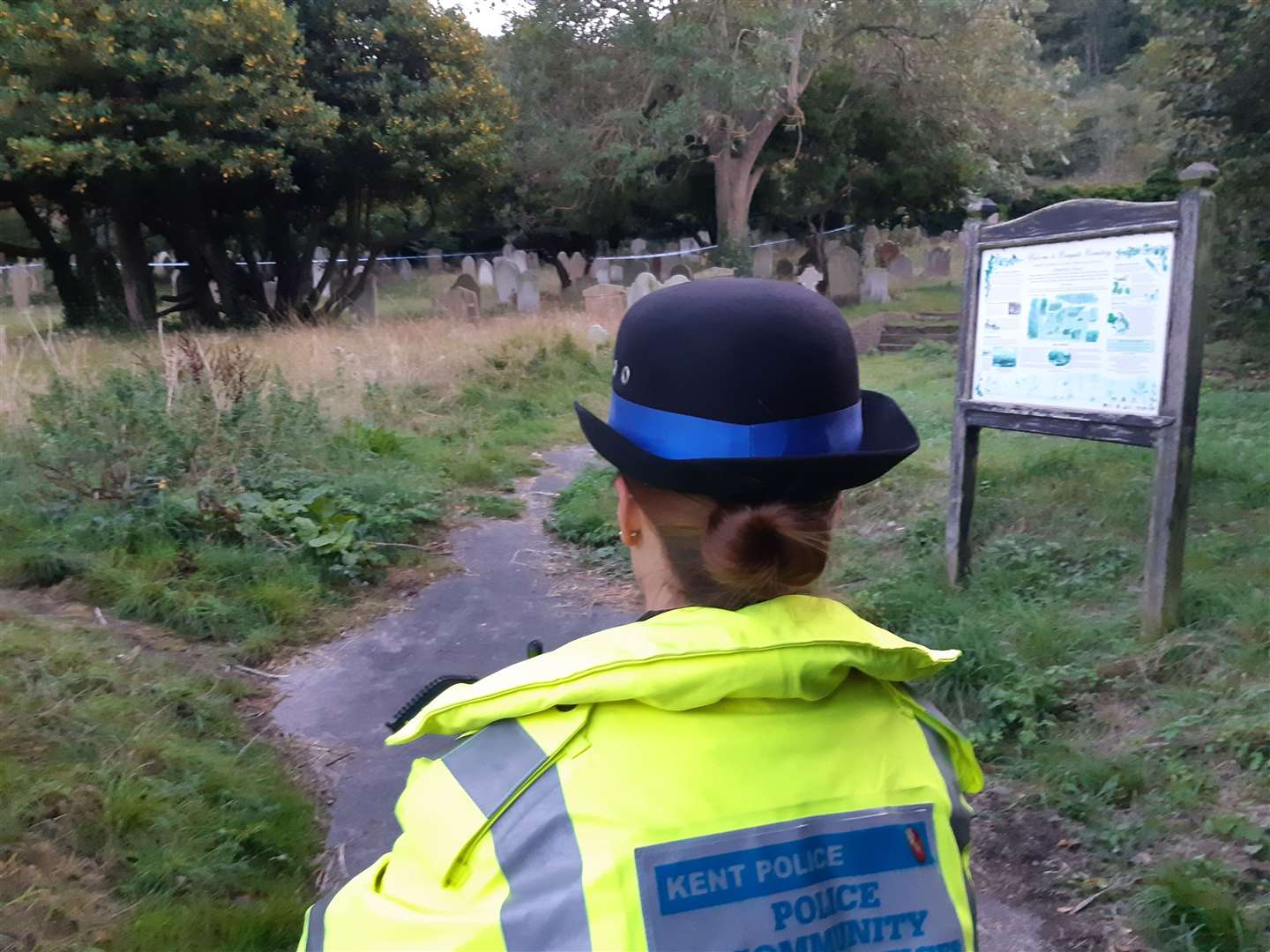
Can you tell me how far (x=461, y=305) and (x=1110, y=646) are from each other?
1620 centimetres

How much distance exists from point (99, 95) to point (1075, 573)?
14472 mm

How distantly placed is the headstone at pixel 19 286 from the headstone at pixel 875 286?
21.6 metres

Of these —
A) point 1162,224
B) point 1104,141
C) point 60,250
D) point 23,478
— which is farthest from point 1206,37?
point 1104,141

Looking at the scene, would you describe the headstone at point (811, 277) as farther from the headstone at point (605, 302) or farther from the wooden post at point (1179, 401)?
the wooden post at point (1179, 401)

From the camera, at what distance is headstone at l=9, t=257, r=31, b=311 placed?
2861 cm

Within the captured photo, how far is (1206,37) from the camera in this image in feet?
35.5

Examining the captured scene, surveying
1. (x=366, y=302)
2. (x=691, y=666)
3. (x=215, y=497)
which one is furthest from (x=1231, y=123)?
(x=366, y=302)

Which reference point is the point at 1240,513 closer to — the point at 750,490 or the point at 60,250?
the point at 750,490

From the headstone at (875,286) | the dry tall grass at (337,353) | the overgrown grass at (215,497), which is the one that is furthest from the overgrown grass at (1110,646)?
the headstone at (875,286)

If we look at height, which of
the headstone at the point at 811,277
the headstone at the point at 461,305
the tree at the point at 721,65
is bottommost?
the headstone at the point at 811,277

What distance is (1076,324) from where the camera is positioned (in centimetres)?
474

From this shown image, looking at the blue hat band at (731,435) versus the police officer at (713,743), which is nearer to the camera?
the police officer at (713,743)

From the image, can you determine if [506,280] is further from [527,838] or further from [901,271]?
[527,838]

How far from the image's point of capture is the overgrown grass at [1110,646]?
3039 millimetres
